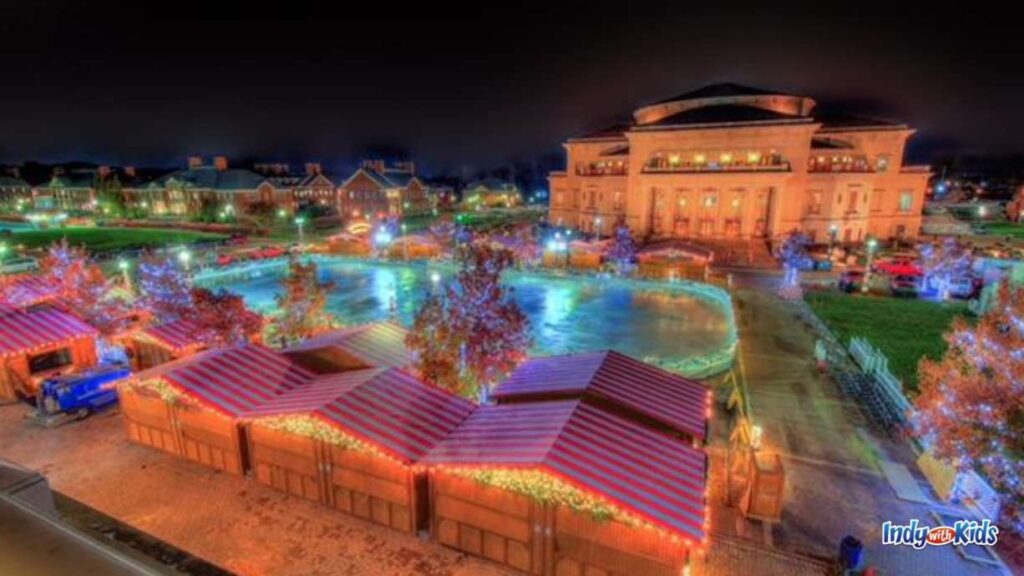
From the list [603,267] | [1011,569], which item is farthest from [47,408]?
[603,267]

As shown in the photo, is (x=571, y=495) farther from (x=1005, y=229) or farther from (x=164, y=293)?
(x=1005, y=229)

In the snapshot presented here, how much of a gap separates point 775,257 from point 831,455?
36547 millimetres

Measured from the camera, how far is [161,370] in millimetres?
Answer: 14391

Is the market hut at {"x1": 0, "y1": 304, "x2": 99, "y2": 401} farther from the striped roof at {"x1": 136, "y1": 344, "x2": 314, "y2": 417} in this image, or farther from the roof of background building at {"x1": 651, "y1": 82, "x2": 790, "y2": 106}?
the roof of background building at {"x1": 651, "y1": 82, "x2": 790, "y2": 106}

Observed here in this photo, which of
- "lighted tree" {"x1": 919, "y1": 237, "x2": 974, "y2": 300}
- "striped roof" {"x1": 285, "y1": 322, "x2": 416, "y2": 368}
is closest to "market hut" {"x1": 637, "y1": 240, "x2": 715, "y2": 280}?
"lighted tree" {"x1": 919, "y1": 237, "x2": 974, "y2": 300}

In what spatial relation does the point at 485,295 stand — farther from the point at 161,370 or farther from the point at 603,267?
the point at 603,267

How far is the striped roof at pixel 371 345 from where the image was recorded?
17359mm

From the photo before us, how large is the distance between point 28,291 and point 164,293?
680 centimetres

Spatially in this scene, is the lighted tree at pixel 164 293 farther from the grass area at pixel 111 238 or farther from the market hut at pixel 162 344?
the grass area at pixel 111 238

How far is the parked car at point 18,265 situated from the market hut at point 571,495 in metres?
45.5

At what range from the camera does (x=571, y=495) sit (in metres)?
9.45

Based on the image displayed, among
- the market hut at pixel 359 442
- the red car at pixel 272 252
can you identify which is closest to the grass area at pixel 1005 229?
the market hut at pixel 359 442

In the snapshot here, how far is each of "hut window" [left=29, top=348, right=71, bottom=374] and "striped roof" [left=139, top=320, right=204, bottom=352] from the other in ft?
9.85

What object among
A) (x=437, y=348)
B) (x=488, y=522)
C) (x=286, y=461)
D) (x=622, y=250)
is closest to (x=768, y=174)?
(x=622, y=250)
